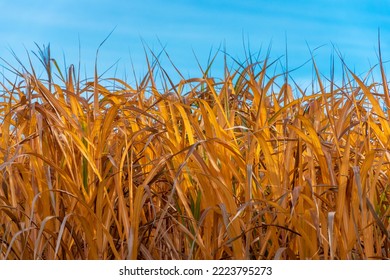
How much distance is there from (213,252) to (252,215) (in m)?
0.16

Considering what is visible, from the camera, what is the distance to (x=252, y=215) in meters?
2.06

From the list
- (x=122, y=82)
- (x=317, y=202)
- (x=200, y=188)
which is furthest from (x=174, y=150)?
(x=122, y=82)

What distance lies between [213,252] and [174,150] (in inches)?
12.9

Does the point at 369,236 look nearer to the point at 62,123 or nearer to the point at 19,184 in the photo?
the point at 62,123

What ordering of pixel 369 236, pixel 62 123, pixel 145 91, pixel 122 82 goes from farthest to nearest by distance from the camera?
pixel 122 82
pixel 145 91
pixel 62 123
pixel 369 236

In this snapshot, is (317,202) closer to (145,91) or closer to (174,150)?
(174,150)

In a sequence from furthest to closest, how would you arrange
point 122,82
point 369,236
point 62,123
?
point 122,82
point 62,123
point 369,236

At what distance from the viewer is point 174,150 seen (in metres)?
2.08

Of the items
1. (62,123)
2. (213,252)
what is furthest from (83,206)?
(213,252)

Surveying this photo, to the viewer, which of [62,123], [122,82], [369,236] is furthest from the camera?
[122,82]
